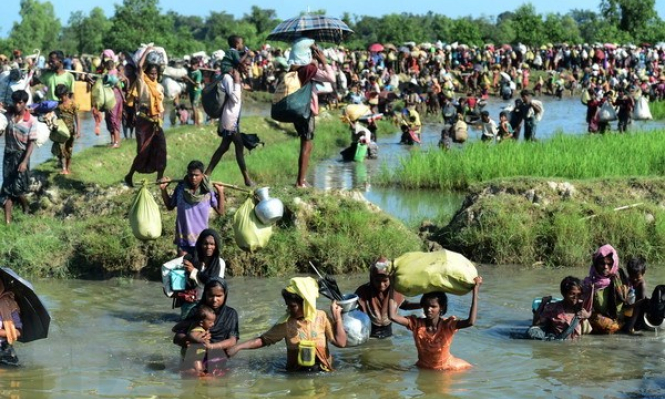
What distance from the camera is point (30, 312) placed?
6.75 meters

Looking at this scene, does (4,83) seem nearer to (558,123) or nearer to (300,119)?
(300,119)

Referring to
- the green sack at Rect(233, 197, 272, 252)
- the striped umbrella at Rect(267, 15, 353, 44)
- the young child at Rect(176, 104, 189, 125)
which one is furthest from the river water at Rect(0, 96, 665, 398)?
the young child at Rect(176, 104, 189, 125)

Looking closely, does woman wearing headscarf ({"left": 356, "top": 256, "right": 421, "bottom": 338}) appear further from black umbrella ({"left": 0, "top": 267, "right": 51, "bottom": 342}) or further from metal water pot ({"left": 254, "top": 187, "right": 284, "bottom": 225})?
black umbrella ({"left": 0, "top": 267, "right": 51, "bottom": 342})

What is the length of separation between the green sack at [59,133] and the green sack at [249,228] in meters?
3.64

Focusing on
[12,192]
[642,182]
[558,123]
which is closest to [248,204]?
[12,192]

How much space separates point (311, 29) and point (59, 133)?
9.02ft

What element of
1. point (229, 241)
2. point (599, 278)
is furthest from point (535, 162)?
point (599, 278)

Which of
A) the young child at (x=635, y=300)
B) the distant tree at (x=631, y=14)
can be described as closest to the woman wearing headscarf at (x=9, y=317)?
the young child at (x=635, y=300)

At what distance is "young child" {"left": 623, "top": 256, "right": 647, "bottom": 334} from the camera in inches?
319

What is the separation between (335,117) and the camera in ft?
75.6

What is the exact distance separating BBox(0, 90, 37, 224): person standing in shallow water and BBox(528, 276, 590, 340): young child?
4.92 meters

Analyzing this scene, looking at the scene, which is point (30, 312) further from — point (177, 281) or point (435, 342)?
point (435, 342)

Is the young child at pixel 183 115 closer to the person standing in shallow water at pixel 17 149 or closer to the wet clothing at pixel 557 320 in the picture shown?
the person standing in shallow water at pixel 17 149

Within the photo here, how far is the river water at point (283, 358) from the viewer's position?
675 centimetres
